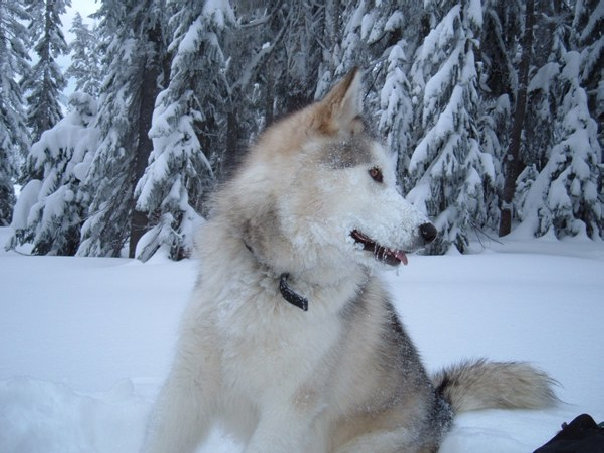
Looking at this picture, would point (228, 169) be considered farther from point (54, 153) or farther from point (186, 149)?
point (54, 153)

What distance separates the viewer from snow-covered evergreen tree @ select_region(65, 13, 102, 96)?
28000 millimetres

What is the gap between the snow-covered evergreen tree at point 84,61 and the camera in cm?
2800

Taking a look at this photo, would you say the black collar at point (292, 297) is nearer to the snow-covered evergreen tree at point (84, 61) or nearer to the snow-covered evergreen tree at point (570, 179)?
the snow-covered evergreen tree at point (570, 179)

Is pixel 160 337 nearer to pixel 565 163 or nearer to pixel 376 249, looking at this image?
pixel 376 249

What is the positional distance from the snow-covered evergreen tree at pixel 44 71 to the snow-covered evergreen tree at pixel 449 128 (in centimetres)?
2255

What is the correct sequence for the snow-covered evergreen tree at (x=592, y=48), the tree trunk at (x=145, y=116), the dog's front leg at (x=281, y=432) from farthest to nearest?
the snow-covered evergreen tree at (x=592, y=48)
the tree trunk at (x=145, y=116)
the dog's front leg at (x=281, y=432)

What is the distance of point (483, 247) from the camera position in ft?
35.0

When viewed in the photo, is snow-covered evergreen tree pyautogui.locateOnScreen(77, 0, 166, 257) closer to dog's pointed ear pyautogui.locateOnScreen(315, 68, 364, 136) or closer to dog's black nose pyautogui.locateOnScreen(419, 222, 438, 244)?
dog's pointed ear pyautogui.locateOnScreen(315, 68, 364, 136)

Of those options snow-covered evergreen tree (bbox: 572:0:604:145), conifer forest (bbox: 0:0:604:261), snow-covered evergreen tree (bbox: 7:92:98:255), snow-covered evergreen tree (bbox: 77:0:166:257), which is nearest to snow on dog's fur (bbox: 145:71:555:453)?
conifer forest (bbox: 0:0:604:261)

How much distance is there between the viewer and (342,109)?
233cm

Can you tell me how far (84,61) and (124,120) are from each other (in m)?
21.9

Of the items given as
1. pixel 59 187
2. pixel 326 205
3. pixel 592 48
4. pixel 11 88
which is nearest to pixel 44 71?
pixel 11 88

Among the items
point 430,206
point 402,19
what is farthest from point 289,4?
point 430,206

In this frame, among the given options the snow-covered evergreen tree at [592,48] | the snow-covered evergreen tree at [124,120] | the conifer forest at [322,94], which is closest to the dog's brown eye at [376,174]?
the conifer forest at [322,94]
